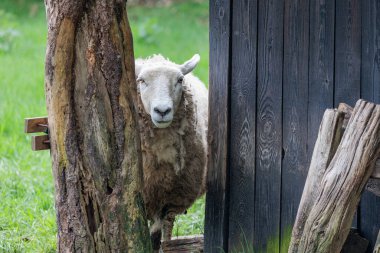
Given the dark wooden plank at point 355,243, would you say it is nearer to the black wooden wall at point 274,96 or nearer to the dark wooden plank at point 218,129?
the black wooden wall at point 274,96

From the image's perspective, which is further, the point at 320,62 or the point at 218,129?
the point at 218,129

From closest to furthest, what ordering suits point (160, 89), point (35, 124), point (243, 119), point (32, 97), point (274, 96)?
point (35, 124), point (274, 96), point (243, 119), point (160, 89), point (32, 97)

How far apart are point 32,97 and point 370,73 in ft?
25.6

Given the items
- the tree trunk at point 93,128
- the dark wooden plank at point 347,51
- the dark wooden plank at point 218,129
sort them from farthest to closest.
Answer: the dark wooden plank at point 218,129 < the dark wooden plank at point 347,51 < the tree trunk at point 93,128

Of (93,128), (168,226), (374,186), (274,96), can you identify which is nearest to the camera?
(374,186)

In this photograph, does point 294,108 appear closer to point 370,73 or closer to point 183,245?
point 370,73

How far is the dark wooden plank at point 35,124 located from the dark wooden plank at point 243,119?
1.35 m

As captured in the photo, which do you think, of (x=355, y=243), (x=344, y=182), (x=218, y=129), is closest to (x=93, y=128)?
(x=218, y=129)

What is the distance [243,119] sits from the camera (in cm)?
602

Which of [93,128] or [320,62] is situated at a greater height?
[320,62]

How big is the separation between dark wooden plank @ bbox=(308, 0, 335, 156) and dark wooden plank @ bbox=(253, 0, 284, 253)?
0.28 metres

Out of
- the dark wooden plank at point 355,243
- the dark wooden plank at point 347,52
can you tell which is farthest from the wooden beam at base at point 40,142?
the dark wooden plank at point 355,243

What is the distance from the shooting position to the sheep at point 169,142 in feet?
21.2

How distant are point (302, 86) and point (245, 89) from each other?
1.77 ft
